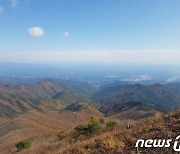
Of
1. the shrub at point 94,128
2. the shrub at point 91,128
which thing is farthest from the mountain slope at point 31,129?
the shrub at point 94,128

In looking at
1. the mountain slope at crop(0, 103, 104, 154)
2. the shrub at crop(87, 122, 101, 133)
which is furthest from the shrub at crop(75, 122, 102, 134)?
the mountain slope at crop(0, 103, 104, 154)

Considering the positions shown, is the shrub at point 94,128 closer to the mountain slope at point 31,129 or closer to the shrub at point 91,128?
the shrub at point 91,128

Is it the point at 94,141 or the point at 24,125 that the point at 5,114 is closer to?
the point at 24,125

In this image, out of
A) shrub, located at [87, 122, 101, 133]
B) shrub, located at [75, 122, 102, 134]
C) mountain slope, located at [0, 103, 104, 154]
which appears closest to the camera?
shrub, located at [87, 122, 101, 133]

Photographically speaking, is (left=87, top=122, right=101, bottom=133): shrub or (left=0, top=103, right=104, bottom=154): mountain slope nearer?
(left=87, top=122, right=101, bottom=133): shrub

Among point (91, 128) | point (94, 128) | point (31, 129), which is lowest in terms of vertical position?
point (31, 129)

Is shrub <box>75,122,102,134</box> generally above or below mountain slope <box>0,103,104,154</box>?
above

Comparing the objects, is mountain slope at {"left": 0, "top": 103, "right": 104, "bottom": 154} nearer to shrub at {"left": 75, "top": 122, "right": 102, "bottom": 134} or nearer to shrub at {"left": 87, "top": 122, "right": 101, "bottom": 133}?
shrub at {"left": 75, "top": 122, "right": 102, "bottom": 134}

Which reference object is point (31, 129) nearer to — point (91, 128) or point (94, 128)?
point (91, 128)

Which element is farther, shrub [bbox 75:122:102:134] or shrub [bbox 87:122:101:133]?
shrub [bbox 75:122:102:134]

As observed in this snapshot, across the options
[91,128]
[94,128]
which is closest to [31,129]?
[91,128]

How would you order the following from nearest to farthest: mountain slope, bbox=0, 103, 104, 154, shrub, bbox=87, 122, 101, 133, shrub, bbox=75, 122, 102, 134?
shrub, bbox=87, 122, 101, 133 < shrub, bbox=75, 122, 102, 134 < mountain slope, bbox=0, 103, 104, 154
